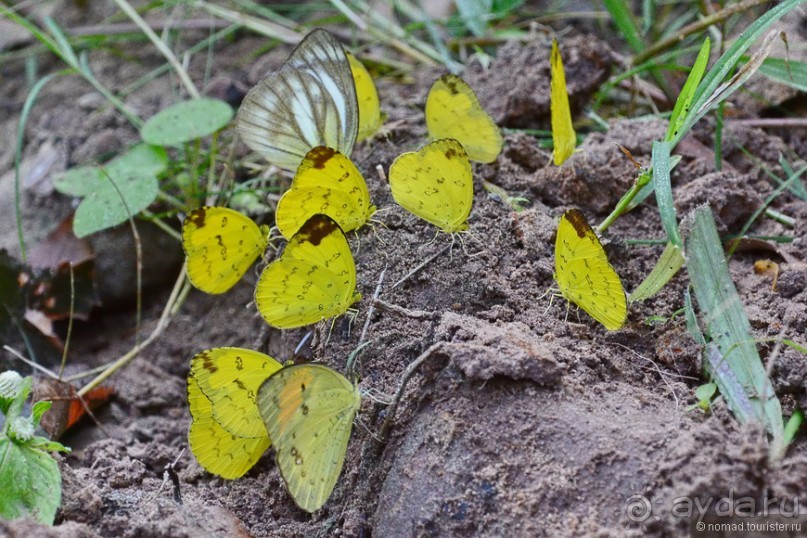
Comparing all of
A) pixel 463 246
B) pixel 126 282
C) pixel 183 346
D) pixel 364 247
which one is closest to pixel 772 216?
pixel 463 246

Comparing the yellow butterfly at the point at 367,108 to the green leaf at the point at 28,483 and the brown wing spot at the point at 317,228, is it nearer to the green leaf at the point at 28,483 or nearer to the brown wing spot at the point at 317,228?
the brown wing spot at the point at 317,228

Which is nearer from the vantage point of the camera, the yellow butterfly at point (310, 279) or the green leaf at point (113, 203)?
the yellow butterfly at point (310, 279)

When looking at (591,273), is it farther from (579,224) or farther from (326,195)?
(326,195)

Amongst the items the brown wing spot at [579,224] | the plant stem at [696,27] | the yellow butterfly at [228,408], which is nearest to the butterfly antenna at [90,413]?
the yellow butterfly at [228,408]

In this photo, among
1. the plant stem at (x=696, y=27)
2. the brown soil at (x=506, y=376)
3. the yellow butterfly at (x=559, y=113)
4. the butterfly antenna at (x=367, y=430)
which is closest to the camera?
the brown soil at (x=506, y=376)

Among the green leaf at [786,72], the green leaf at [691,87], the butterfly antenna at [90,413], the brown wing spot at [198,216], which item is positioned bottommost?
the butterfly antenna at [90,413]

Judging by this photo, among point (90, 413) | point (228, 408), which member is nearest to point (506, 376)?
point (228, 408)

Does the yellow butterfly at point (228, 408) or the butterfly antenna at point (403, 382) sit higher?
the butterfly antenna at point (403, 382)
